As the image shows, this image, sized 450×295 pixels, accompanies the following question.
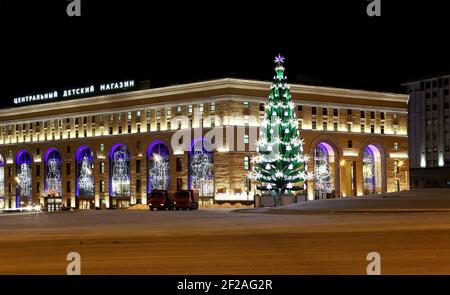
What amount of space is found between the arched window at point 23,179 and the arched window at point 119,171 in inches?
762

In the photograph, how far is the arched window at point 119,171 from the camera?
121m

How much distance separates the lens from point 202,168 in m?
110

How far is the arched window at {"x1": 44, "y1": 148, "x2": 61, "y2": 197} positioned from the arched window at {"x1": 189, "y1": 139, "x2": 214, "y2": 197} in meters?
29.5

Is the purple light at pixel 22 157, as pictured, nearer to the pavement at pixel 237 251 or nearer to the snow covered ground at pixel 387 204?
the snow covered ground at pixel 387 204

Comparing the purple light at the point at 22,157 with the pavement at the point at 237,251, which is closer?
the pavement at the point at 237,251

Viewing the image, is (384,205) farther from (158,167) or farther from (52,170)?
(52,170)

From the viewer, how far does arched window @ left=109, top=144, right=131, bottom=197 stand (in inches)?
4749

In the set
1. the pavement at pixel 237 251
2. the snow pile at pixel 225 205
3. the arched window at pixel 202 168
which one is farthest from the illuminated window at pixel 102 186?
the pavement at pixel 237 251

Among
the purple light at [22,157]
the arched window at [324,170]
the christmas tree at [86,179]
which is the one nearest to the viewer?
the arched window at [324,170]

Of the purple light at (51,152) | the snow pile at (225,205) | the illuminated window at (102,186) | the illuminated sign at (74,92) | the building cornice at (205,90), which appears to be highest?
the illuminated sign at (74,92)
